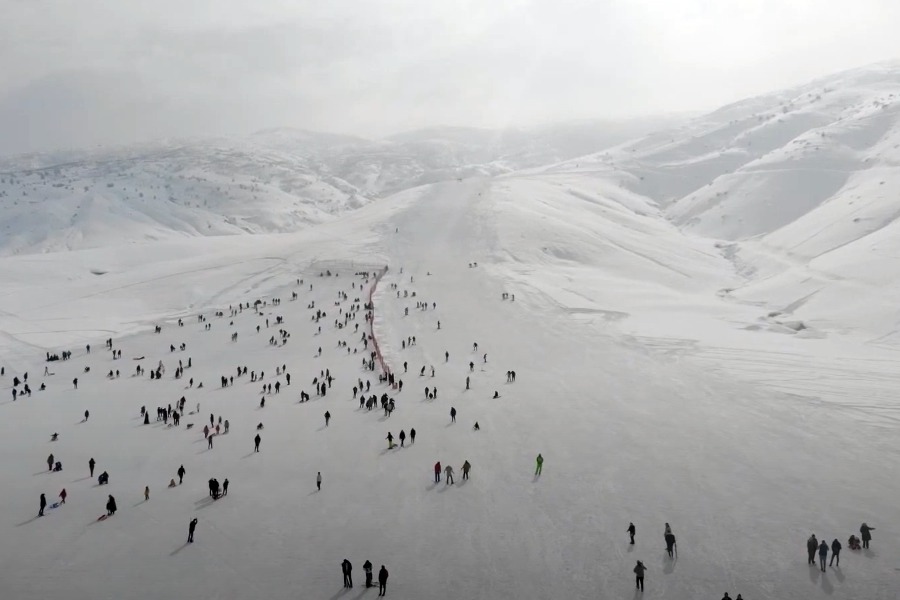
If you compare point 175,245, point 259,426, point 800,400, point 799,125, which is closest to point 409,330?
point 259,426

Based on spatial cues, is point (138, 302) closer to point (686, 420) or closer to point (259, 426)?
point (259, 426)

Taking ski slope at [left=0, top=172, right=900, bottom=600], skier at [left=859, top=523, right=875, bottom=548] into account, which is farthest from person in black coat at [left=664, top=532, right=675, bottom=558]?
skier at [left=859, top=523, right=875, bottom=548]

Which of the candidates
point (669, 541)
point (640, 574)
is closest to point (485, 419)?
point (669, 541)

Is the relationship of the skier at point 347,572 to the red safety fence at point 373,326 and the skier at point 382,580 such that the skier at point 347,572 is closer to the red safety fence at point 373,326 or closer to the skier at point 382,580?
the skier at point 382,580

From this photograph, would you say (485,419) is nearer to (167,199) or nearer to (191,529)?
(191,529)

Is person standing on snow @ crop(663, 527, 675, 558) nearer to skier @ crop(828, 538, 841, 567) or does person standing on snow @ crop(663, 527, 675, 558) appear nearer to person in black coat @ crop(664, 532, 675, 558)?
person in black coat @ crop(664, 532, 675, 558)

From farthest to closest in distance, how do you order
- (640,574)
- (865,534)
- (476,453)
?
(476,453) < (865,534) < (640,574)
